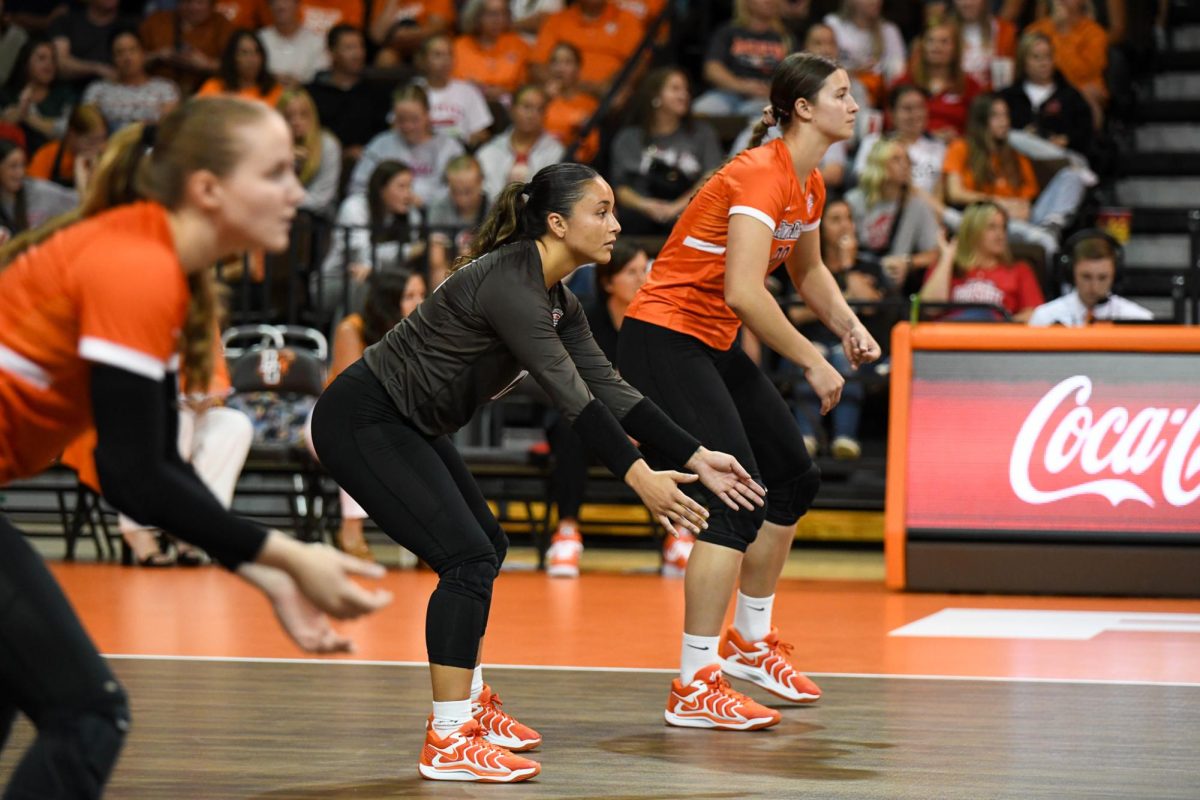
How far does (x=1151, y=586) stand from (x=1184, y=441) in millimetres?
687

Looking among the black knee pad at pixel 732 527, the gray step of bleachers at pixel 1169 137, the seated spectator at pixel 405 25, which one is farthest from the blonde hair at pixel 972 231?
the black knee pad at pixel 732 527

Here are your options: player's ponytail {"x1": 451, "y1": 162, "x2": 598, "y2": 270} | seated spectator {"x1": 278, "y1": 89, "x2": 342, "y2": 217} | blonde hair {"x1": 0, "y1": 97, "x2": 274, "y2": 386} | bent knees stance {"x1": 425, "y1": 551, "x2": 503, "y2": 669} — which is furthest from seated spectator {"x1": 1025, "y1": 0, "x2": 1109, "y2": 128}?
blonde hair {"x1": 0, "y1": 97, "x2": 274, "y2": 386}

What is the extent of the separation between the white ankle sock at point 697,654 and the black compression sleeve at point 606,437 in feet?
3.50

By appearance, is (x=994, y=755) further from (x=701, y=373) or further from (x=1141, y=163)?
(x=1141, y=163)

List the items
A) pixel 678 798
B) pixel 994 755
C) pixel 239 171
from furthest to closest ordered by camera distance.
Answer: pixel 994 755 → pixel 678 798 → pixel 239 171

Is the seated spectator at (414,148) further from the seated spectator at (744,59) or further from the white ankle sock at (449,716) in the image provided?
the white ankle sock at (449,716)

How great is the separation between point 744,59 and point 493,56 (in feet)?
6.46

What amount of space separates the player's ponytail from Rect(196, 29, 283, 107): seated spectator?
772cm

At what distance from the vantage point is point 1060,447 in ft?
26.8

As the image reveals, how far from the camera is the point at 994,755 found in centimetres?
461

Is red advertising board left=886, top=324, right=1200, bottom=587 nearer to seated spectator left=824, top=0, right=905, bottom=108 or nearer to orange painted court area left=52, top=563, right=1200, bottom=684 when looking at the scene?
orange painted court area left=52, top=563, right=1200, bottom=684

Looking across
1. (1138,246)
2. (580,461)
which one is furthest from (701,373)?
(1138,246)

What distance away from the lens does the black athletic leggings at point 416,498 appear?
437 cm

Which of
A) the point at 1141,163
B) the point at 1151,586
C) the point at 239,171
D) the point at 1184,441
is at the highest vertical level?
the point at 239,171
